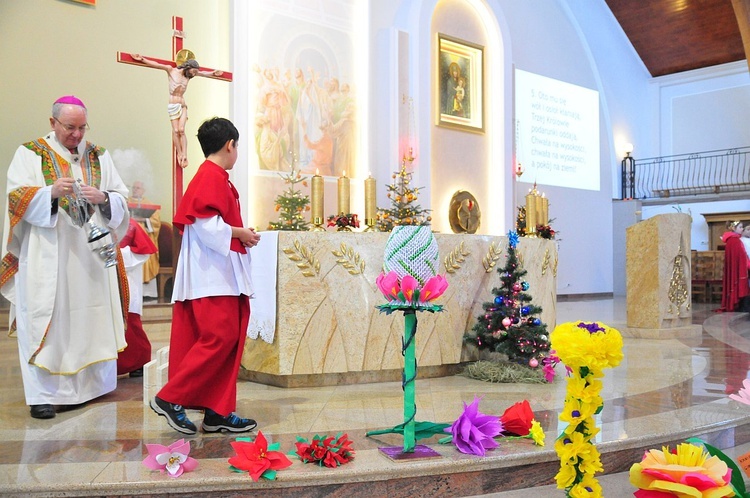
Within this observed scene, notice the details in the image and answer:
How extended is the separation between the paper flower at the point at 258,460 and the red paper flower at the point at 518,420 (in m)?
1.08

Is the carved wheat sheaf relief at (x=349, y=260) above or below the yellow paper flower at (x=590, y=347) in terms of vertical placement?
above

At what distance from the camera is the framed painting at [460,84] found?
1170 cm

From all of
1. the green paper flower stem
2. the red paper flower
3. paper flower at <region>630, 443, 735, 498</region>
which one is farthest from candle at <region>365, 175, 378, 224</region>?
paper flower at <region>630, 443, 735, 498</region>

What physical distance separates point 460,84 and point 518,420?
9.68m

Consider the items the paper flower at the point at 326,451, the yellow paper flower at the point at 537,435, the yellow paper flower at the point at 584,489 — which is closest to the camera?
the yellow paper flower at the point at 584,489

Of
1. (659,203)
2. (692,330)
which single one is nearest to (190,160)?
(692,330)

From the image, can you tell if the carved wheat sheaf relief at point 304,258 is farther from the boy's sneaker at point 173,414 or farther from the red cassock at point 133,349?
the boy's sneaker at point 173,414

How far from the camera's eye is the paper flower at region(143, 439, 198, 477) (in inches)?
103

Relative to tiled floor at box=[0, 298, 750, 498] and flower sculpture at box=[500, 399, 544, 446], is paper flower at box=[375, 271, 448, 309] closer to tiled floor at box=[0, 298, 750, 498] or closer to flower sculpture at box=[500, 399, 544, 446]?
tiled floor at box=[0, 298, 750, 498]

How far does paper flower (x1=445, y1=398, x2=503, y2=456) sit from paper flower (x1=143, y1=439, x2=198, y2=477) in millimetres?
1125

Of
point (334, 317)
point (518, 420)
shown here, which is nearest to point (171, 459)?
point (518, 420)

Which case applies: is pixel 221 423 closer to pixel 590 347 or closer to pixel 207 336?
pixel 207 336

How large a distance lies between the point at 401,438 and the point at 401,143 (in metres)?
8.05

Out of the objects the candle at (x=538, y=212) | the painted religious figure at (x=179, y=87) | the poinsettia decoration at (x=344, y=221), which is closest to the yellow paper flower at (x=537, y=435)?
the poinsettia decoration at (x=344, y=221)
